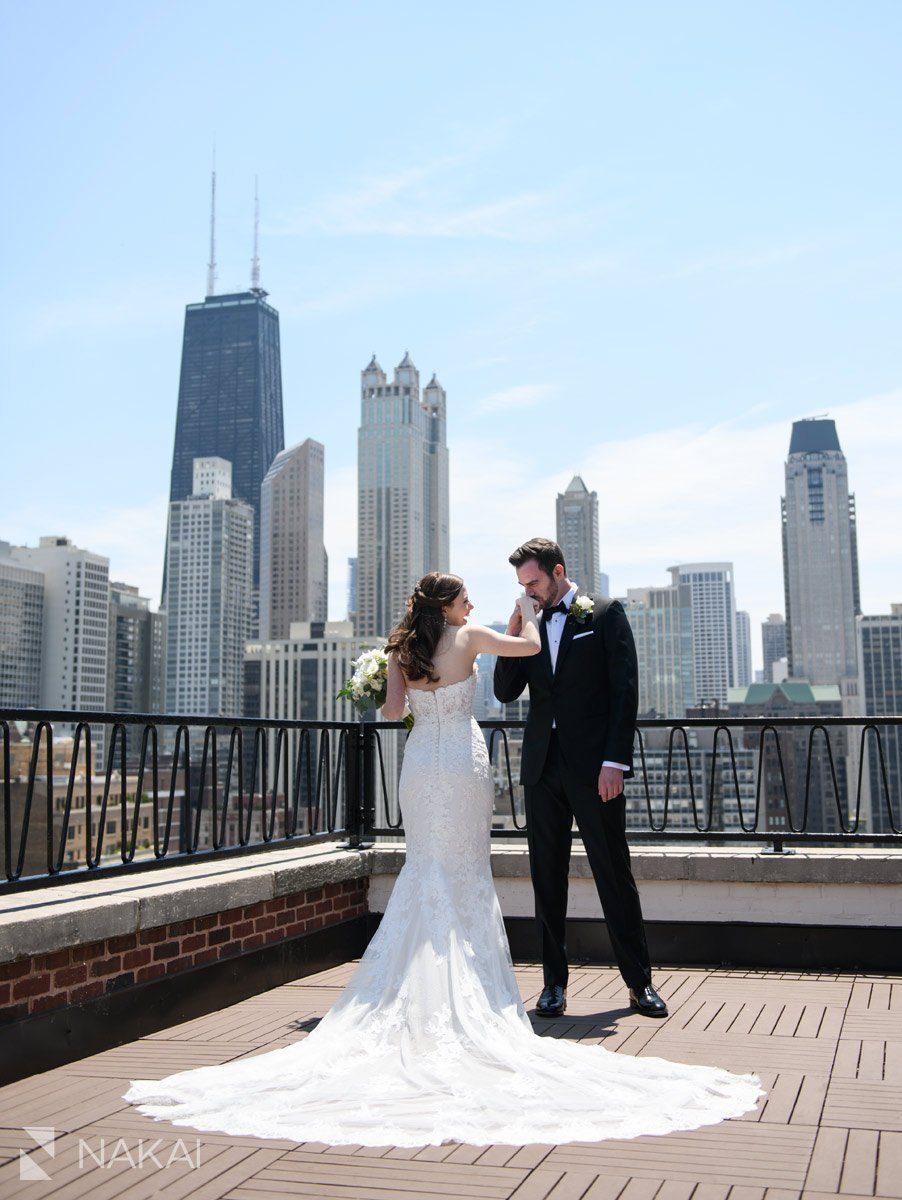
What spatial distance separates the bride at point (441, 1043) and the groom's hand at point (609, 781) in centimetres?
53

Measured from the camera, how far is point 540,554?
223 inches

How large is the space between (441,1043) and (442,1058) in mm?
107

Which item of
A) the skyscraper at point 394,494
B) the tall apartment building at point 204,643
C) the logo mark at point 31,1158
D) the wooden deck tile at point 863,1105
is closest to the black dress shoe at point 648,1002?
the wooden deck tile at point 863,1105

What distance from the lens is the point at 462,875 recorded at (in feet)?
17.2

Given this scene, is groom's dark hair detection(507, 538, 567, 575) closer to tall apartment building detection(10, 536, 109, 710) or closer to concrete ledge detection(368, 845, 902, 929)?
concrete ledge detection(368, 845, 902, 929)

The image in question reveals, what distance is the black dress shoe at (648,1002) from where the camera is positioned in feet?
17.9

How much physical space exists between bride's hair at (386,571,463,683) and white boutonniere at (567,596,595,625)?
0.61 meters

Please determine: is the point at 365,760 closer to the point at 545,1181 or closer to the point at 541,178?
the point at 545,1181

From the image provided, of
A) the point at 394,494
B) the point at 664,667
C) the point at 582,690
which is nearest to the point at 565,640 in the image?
the point at 582,690

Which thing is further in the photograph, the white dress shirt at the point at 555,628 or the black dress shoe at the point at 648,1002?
the white dress shirt at the point at 555,628

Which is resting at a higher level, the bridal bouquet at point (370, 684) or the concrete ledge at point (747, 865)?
the bridal bouquet at point (370, 684)

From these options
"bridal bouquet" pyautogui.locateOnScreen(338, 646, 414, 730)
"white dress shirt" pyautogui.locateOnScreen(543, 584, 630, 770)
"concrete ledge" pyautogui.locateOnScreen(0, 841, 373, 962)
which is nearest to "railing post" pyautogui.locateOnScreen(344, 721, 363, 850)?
"concrete ledge" pyautogui.locateOnScreen(0, 841, 373, 962)

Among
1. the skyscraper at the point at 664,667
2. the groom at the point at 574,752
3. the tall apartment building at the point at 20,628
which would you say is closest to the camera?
the groom at the point at 574,752

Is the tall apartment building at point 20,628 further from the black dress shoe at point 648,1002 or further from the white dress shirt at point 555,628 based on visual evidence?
the black dress shoe at point 648,1002
